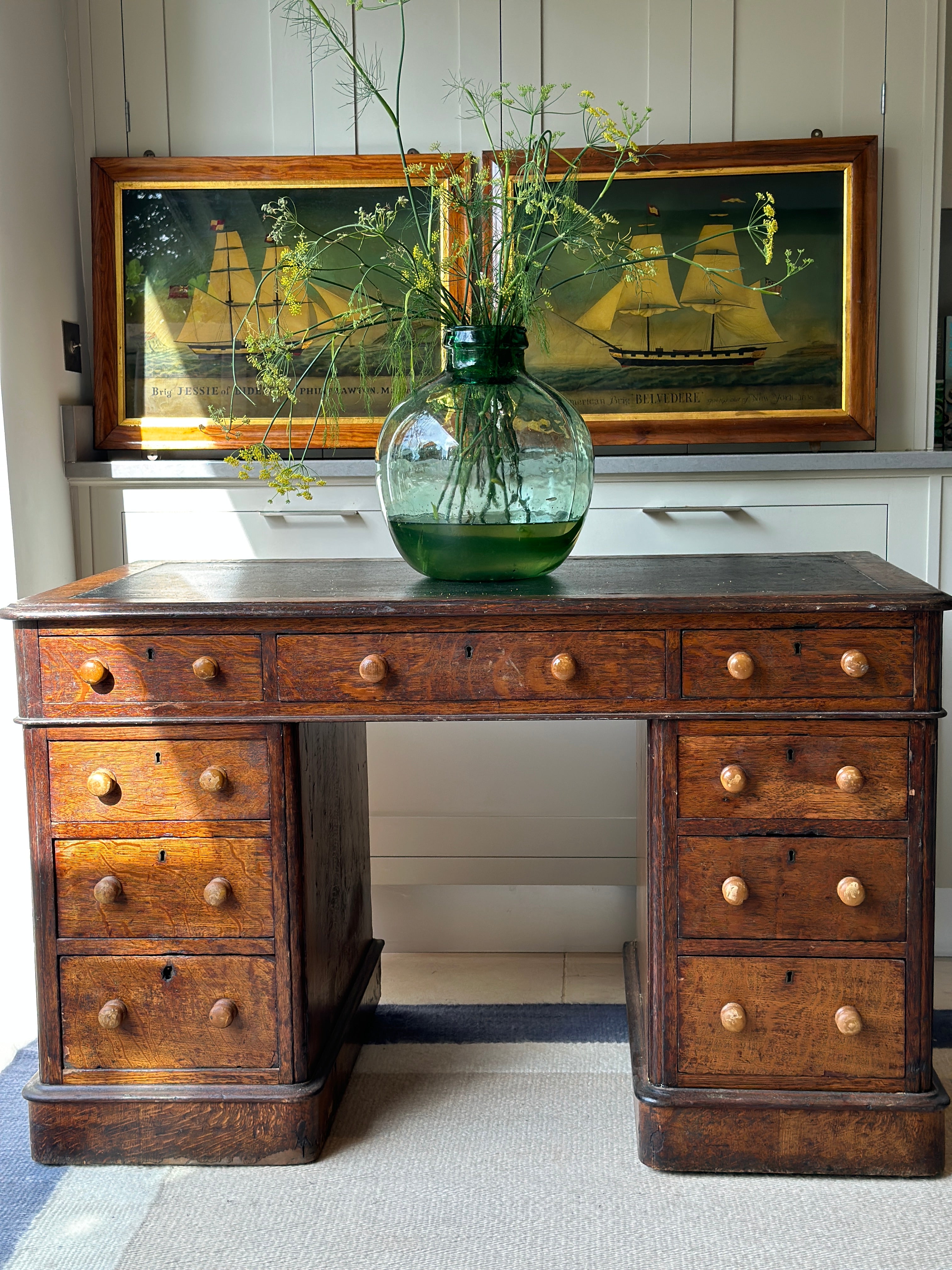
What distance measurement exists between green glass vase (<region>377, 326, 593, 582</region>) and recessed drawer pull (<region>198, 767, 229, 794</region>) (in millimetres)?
478

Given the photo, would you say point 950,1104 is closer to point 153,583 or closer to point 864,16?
point 153,583

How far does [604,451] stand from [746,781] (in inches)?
42.8

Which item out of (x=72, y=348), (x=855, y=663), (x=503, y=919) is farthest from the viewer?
(x=503, y=919)

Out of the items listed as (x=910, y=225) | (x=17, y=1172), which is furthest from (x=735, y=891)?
(x=910, y=225)

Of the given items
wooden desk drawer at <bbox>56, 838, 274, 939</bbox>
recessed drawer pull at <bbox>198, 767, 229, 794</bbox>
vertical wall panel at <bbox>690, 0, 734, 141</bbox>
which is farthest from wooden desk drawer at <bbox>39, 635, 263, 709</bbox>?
vertical wall panel at <bbox>690, 0, 734, 141</bbox>

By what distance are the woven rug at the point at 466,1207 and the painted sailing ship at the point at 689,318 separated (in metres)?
1.53

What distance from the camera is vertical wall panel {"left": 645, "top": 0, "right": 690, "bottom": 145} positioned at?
252 centimetres

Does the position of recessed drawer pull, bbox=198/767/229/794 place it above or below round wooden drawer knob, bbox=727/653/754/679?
below

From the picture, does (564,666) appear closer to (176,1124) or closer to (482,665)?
(482,665)

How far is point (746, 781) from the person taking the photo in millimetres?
1768

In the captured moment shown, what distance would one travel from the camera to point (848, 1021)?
1753 mm

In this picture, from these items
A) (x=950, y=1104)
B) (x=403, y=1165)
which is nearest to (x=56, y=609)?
(x=403, y=1165)

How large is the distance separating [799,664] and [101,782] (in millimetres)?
1083

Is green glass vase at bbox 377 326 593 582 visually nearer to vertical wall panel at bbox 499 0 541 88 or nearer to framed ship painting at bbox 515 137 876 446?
framed ship painting at bbox 515 137 876 446
